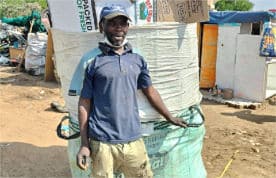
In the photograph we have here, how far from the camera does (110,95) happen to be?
262 centimetres

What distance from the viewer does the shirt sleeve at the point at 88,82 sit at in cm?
262

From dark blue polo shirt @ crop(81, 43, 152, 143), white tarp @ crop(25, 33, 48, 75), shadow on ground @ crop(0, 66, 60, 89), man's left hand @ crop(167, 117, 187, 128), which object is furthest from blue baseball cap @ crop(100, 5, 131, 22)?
white tarp @ crop(25, 33, 48, 75)

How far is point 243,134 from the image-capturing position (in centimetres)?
611

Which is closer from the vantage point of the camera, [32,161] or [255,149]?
[32,161]

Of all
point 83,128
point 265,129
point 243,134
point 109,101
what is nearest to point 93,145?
point 83,128

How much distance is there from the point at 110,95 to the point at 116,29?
43cm

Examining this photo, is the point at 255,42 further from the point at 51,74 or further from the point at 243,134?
the point at 51,74

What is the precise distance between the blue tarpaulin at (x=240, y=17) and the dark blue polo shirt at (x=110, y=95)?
601cm

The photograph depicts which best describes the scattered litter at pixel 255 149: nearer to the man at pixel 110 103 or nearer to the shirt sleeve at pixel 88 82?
the man at pixel 110 103

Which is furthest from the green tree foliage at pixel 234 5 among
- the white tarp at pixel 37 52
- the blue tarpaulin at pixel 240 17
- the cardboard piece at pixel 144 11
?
the cardboard piece at pixel 144 11

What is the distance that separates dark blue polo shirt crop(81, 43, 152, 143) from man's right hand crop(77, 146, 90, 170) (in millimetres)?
99

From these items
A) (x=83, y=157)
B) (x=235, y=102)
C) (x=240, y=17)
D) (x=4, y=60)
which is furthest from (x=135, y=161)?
(x=4, y=60)

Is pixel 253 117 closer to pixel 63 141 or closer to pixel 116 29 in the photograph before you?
pixel 63 141

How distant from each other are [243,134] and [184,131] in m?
2.95
